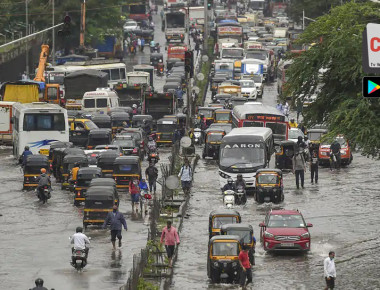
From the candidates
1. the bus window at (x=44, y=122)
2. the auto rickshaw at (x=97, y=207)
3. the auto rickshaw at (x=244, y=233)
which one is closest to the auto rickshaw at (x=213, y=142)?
the bus window at (x=44, y=122)

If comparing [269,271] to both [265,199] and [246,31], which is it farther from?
Answer: [246,31]

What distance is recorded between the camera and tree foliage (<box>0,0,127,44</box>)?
106m

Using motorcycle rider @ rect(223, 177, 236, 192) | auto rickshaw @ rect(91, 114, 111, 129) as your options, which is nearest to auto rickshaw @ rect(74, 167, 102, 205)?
motorcycle rider @ rect(223, 177, 236, 192)

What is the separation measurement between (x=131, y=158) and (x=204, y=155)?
12128 millimetres

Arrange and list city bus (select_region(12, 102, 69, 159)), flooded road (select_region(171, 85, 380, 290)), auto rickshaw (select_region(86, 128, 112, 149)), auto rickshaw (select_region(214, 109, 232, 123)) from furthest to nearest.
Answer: auto rickshaw (select_region(214, 109, 232, 123)), auto rickshaw (select_region(86, 128, 112, 149)), city bus (select_region(12, 102, 69, 159)), flooded road (select_region(171, 85, 380, 290))

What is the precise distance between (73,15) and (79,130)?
49500mm

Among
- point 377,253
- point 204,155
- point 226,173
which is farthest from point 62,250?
point 204,155

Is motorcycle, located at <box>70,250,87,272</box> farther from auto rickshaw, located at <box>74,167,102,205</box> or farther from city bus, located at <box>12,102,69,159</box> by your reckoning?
city bus, located at <box>12,102,69,159</box>

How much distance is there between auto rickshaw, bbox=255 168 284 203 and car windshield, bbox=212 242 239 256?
46.6ft

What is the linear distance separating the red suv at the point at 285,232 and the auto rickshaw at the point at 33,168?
14504 mm

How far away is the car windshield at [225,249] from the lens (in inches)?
1305

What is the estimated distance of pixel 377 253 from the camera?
38.3 metres

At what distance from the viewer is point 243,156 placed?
51.0m

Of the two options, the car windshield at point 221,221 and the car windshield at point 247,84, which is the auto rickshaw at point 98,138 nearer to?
the car windshield at point 221,221
